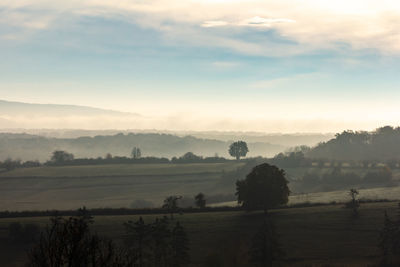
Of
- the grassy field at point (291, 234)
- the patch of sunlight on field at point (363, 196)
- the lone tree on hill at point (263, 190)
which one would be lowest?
the grassy field at point (291, 234)

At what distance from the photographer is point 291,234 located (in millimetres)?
97875

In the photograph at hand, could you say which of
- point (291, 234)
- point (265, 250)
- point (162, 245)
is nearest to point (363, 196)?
point (291, 234)

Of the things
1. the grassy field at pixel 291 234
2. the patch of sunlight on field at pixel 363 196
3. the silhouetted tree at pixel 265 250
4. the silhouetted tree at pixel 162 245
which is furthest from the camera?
the patch of sunlight on field at pixel 363 196

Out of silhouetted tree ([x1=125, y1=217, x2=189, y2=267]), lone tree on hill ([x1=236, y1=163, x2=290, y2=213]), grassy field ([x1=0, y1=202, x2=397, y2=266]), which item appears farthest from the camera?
lone tree on hill ([x1=236, y1=163, x2=290, y2=213])

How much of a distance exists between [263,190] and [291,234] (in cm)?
2309

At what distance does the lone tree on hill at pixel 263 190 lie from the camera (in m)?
119

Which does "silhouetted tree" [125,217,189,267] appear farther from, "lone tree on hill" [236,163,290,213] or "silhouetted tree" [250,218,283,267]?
"lone tree on hill" [236,163,290,213]

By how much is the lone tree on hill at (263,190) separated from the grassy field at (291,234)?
2540mm

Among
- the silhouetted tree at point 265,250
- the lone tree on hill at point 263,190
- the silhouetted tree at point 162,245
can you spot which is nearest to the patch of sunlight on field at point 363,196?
the lone tree on hill at point 263,190

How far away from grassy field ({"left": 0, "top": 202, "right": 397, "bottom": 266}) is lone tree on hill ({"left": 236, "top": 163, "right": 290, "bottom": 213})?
254 cm

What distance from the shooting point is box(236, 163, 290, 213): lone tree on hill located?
119 m

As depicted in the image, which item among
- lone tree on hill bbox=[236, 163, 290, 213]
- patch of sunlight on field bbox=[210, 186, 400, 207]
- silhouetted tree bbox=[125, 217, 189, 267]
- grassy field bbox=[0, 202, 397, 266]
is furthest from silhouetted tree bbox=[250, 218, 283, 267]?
patch of sunlight on field bbox=[210, 186, 400, 207]

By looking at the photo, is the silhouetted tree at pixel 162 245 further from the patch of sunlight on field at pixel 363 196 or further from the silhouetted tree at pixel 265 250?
the patch of sunlight on field at pixel 363 196

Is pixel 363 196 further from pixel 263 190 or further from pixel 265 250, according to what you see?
pixel 265 250
